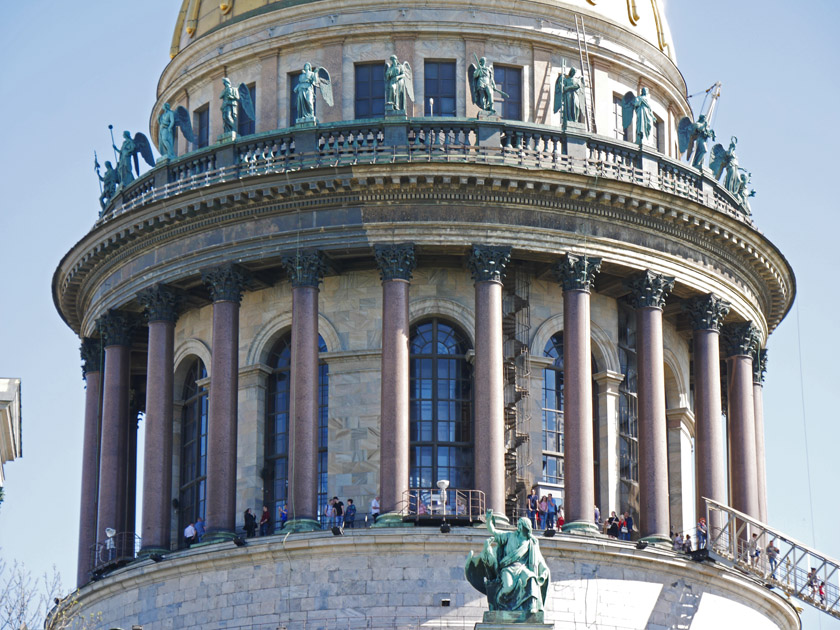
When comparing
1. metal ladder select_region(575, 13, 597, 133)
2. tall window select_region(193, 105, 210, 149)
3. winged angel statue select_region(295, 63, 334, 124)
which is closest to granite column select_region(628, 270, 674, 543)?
metal ladder select_region(575, 13, 597, 133)

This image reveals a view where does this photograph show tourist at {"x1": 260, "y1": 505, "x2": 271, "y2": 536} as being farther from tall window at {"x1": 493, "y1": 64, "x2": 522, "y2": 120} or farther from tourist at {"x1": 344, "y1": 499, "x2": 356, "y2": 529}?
tall window at {"x1": 493, "y1": 64, "x2": 522, "y2": 120}

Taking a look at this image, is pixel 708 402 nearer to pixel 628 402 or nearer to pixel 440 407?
pixel 628 402

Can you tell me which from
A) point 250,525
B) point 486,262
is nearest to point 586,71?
point 486,262

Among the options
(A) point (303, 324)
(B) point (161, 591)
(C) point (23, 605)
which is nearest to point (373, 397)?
(A) point (303, 324)

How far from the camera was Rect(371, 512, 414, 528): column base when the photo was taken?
62.3 m

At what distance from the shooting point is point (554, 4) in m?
69.4

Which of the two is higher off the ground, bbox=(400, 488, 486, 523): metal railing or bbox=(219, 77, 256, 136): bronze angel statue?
bbox=(219, 77, 256, 136): bronze angel statue

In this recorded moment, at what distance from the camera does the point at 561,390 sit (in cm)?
6681

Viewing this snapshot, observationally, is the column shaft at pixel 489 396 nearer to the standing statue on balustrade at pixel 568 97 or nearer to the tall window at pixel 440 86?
the standing statue on balustrade at pixel 568 97

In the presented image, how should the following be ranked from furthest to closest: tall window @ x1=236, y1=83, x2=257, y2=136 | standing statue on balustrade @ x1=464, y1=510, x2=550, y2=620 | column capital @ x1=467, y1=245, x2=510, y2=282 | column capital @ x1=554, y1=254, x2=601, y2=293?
1. tall window @ x1=236, y1=83, x2=257, y2=136
2. column capital @ x1=554, y1=254, x2=601, y2=293
3. column capital @ x1=467, y1=245, x2=510, y2=282
4. standing statue on balustrade @ x1=464, y1=510, x2=550, y2=620

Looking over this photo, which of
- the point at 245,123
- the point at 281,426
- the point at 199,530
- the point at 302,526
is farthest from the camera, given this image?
the point at 245,123

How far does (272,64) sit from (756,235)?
13794mm

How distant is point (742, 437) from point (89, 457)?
58.3ft

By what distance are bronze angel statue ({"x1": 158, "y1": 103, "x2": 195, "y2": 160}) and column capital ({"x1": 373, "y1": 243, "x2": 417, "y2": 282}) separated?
23.4ft
